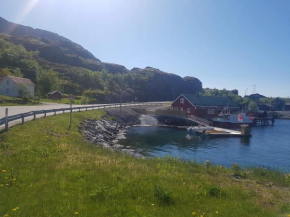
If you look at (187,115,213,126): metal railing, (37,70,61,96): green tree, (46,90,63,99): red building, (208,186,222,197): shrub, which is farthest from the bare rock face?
(208,186,222,197): shrub

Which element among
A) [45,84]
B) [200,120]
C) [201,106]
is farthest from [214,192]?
[45,84]

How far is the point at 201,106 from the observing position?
73688 millimetres

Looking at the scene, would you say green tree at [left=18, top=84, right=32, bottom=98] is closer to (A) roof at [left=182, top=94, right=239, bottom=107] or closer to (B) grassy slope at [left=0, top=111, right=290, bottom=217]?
(A) roof at [left=182, top=94, right=239, bottom=107]

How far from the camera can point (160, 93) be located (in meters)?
154

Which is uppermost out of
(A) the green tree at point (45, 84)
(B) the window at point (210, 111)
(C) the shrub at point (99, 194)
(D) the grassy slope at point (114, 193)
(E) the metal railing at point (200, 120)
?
(A) the green tree at point (45, 84)

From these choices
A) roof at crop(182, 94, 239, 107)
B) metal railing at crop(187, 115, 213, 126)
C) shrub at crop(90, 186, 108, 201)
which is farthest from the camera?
roof at crop(182, 94, 239, 107)

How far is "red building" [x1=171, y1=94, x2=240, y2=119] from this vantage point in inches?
2891

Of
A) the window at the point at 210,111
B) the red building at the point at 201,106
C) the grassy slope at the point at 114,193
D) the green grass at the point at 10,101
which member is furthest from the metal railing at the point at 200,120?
the grassy slope at the point at 114,193

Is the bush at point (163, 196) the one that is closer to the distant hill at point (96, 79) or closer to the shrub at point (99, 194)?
the shrub at point (99, 194)

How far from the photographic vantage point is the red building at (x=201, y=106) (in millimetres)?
73438

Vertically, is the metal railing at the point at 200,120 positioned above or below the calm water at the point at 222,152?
above

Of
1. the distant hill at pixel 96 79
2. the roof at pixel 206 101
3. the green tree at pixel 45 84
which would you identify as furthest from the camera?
the distant hill at pixel 96 79

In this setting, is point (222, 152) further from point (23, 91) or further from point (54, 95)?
point (54, 95)

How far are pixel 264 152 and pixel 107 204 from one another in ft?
115
